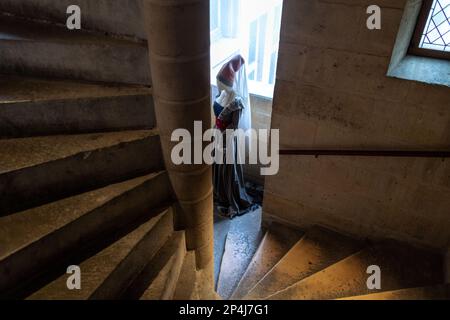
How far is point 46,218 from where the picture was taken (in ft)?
5.54

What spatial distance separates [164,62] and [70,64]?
0.59 meters

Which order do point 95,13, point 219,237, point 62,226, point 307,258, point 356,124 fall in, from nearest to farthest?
point 62,226
point 95,13
point 356,124
point 307,258
point 219,237

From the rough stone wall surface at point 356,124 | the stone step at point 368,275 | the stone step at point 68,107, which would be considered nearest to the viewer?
the stone step at point 68,107

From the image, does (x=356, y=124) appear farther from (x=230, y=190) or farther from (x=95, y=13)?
(x=95, y=13)

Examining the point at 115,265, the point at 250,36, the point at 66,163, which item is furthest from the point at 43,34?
the point at 250,36

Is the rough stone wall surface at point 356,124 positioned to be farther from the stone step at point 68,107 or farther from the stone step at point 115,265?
the stone step at point 115,265

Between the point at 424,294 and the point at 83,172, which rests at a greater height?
the point at 83,172

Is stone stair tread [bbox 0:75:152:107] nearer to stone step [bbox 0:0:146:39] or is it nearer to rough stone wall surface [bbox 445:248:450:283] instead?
stone step [bbox 0:0:146:39]

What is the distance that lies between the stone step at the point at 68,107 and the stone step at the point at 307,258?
160 cm

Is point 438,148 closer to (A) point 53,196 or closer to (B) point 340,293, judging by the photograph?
(B) point 340,293

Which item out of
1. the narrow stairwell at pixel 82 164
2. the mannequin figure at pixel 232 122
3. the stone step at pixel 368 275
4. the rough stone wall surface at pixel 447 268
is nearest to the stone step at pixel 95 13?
the narrow stairwell at pixel 82 164

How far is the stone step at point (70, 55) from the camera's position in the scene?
6.26ft

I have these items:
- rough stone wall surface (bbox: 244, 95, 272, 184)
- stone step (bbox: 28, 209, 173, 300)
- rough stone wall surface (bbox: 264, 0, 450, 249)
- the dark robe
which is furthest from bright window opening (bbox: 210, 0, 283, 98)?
stone step (bbox: 28, 209, 173, 300)

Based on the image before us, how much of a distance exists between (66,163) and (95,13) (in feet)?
2.87
